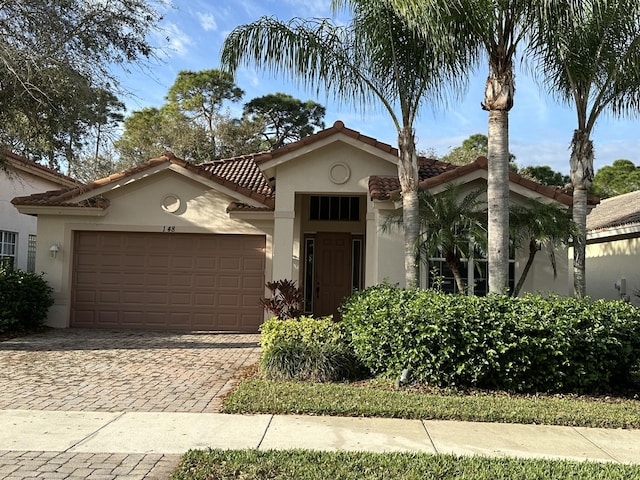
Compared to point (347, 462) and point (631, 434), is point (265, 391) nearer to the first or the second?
point (347, 462)

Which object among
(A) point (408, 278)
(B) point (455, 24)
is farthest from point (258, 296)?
(B) point (455, 24)

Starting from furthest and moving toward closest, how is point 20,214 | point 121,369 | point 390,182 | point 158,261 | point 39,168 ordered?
point 20,214
point 39,168
point 158,261
point 390,182
point 121,369

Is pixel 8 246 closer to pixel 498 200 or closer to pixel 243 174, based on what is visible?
pixel 243 174

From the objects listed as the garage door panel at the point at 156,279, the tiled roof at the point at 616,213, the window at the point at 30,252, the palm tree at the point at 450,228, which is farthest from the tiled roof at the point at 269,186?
the tiled roof at the point at 616,213

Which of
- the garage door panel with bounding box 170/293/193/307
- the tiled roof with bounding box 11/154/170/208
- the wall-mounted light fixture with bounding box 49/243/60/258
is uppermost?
the tiled roof with bounding box 11/154/170/208

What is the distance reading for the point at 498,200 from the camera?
8703 mm

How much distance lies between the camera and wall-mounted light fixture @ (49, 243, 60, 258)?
1391 centimetres

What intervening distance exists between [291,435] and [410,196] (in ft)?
18.6

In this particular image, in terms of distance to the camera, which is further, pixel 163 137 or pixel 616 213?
pixel 163 137

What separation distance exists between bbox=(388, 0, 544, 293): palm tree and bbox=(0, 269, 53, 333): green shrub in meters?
10.0

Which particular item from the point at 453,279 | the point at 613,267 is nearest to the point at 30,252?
the point at 453,279

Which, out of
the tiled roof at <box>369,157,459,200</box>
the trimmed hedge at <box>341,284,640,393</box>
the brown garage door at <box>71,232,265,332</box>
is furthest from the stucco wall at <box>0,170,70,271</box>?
the trimmed hedge at <box>341,284,640,393</box>

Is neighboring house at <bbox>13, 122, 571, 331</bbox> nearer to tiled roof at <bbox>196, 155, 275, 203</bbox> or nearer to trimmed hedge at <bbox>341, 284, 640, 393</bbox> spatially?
tiled roof at <bbox>196, 155, 275, 203</bbox>

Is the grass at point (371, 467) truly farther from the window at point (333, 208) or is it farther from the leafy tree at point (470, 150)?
the leafy tree at point (470, 150)
